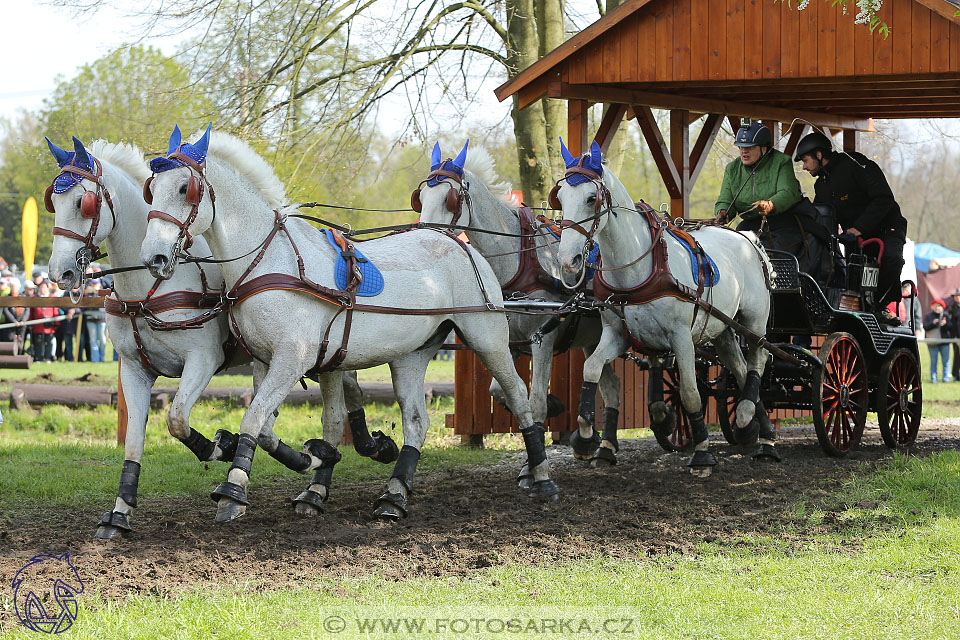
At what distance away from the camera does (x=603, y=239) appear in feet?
Answer: 24.8

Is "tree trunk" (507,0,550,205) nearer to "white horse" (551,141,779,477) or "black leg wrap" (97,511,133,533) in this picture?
"white horse" (551,141,779,477)

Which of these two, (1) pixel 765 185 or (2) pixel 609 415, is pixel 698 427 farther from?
(1) pixel 765 185

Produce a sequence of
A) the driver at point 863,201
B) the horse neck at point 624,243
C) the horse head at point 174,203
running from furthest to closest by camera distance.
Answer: the driver at point 863,201, the horse neck at point 624,243, the horse head at point 174,203

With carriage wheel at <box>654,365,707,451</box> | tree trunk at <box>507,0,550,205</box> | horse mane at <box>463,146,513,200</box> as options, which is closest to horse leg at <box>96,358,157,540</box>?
horse mane at <box>463,146,513,200</box>

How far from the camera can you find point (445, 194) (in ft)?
24.9

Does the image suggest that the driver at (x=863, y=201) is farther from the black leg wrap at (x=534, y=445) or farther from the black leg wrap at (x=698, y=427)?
the black leg wrap at (x=534, y=445)

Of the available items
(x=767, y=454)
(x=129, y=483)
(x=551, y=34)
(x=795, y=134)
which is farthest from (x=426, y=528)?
(x=551, y=34)

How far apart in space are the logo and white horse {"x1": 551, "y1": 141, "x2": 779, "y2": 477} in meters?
3.48

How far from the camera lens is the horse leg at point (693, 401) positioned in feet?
25.4

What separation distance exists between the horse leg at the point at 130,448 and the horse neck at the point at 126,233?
1.47 feet

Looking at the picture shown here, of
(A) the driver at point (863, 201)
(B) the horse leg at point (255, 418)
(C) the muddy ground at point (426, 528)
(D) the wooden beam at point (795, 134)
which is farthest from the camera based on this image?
(D) the wooden beam at point (795, 134)

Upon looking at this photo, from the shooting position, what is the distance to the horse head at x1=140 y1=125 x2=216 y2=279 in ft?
18.3

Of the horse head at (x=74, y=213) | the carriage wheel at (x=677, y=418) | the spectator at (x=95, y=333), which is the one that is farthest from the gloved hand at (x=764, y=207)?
the spectator at (x=95, y=333)

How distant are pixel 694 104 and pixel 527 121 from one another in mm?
3999
